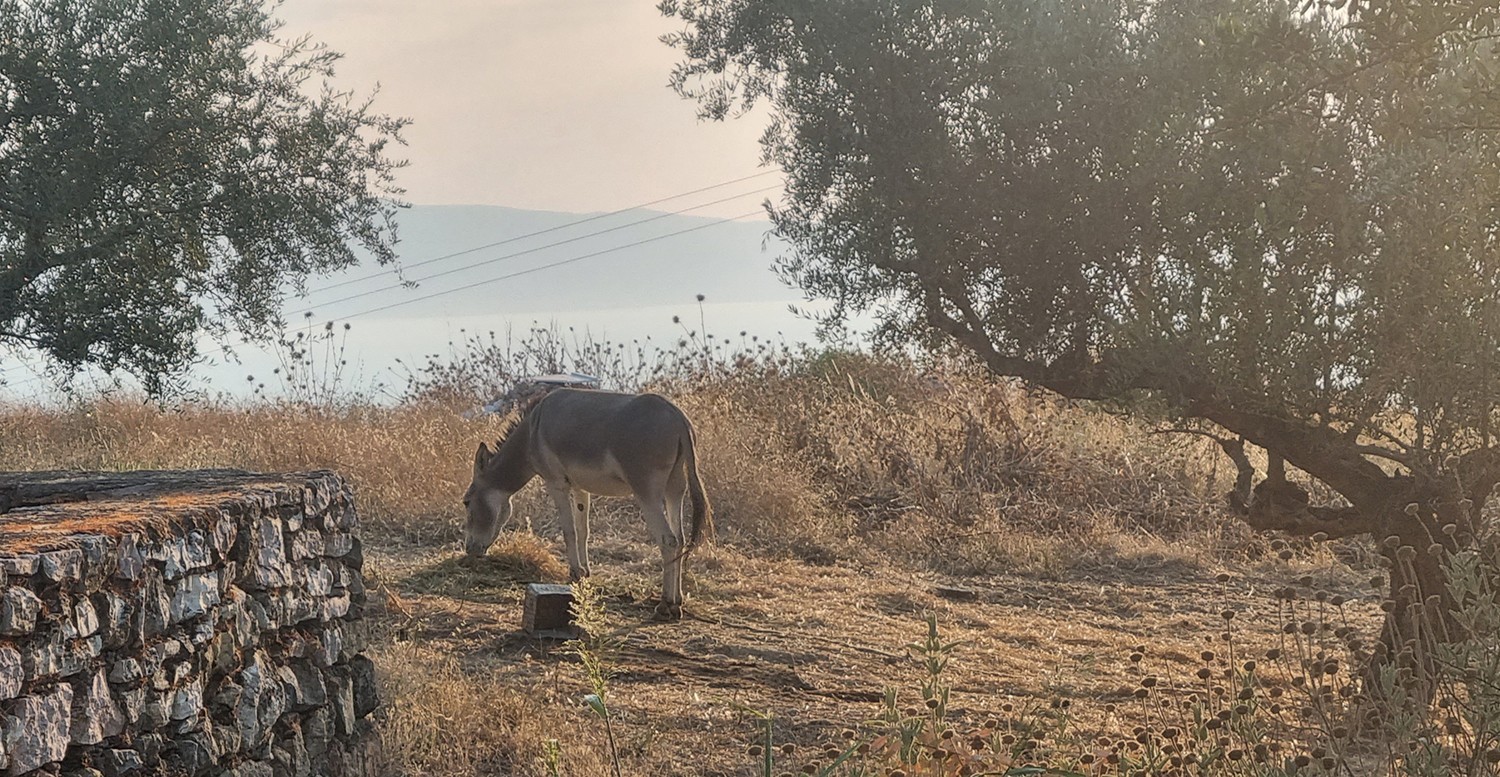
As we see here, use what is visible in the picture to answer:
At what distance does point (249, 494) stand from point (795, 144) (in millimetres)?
5760

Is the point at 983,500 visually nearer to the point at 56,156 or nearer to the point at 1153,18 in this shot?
the point at 1153,18

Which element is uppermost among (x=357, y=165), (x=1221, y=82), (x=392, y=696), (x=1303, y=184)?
(x=357, y=165)

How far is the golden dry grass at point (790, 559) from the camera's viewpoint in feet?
23.8

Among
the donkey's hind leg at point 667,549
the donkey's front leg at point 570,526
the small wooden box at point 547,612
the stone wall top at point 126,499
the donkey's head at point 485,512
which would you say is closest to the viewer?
the stone wall top at point 126,499

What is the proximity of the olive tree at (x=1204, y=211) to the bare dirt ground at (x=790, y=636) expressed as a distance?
1.10 m

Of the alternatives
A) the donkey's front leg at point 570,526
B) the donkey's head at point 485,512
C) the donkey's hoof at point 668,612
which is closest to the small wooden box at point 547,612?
the donkey's hoof at point 668,612

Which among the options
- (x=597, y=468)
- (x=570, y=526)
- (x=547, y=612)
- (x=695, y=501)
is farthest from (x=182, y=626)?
(x=570, y=526)

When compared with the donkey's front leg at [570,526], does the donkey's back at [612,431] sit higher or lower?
higher

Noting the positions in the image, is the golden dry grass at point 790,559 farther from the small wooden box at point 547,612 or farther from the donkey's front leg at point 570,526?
the donkey's front leg at point 570,526

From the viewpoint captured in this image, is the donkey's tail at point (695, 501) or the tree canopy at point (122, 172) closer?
the donkey's tail at point (695, 501)

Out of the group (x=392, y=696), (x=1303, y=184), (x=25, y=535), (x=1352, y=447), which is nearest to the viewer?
(x=25, y=535)

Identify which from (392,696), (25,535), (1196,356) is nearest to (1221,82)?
(1196,356)

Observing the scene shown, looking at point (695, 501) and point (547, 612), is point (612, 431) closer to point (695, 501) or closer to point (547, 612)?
point (695, 501)

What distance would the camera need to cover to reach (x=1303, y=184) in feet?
23.7
